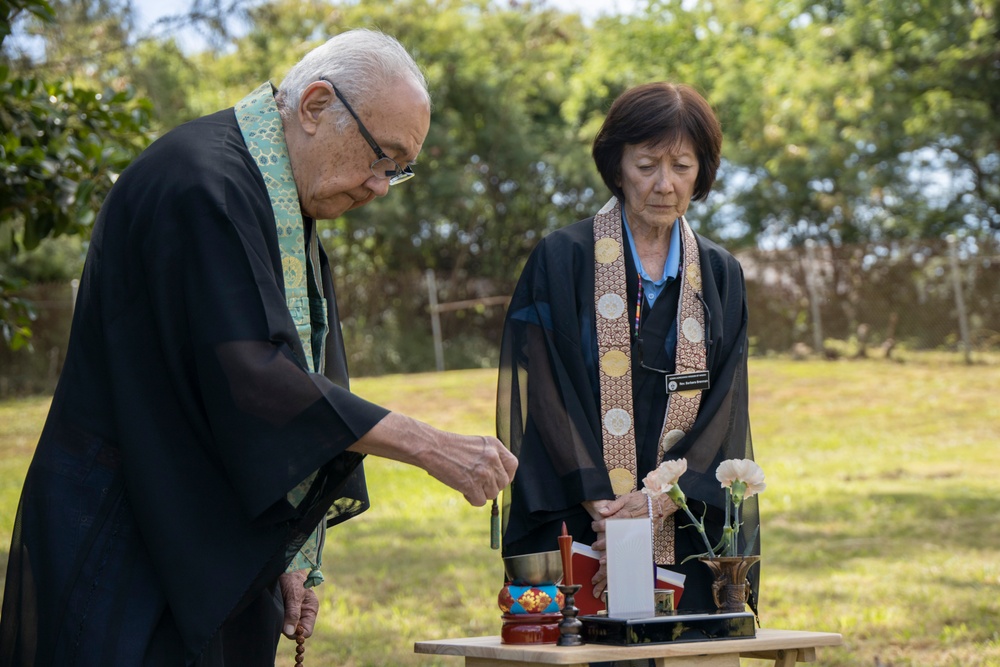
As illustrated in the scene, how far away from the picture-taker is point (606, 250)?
336cm

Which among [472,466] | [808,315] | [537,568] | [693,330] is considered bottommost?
[537,568]

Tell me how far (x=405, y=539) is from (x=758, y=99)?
15.6m

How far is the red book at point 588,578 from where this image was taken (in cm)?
293

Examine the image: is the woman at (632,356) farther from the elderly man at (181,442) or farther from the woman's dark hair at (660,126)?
the elderly man at (181,442)

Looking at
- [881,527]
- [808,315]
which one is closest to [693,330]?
[881,527]

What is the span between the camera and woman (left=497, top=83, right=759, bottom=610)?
3141 mm

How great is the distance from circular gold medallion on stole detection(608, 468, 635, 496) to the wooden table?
26.6 inches

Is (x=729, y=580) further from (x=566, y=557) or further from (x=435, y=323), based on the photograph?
(x=435, y=323)

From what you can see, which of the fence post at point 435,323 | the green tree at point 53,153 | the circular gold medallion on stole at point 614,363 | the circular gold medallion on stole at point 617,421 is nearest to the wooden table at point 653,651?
the circular gold medallion on stole at point 617,421

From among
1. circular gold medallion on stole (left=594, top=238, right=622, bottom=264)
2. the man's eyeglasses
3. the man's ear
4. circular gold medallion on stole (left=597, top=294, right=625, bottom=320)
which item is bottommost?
circular gold medallion on stole (left=597, top=294, right=625, bottom=320)

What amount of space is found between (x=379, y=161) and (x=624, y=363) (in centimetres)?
122

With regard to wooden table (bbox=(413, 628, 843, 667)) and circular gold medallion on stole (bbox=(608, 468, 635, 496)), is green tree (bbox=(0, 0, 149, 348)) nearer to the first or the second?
circular gold medallion on stole (bbox=(608, 468, 635, 496))

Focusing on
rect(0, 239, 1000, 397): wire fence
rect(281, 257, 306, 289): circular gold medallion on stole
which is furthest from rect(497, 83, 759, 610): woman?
rect(0, 239, 1000, 397): wire fence

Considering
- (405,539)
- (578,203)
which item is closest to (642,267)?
(405,539)
